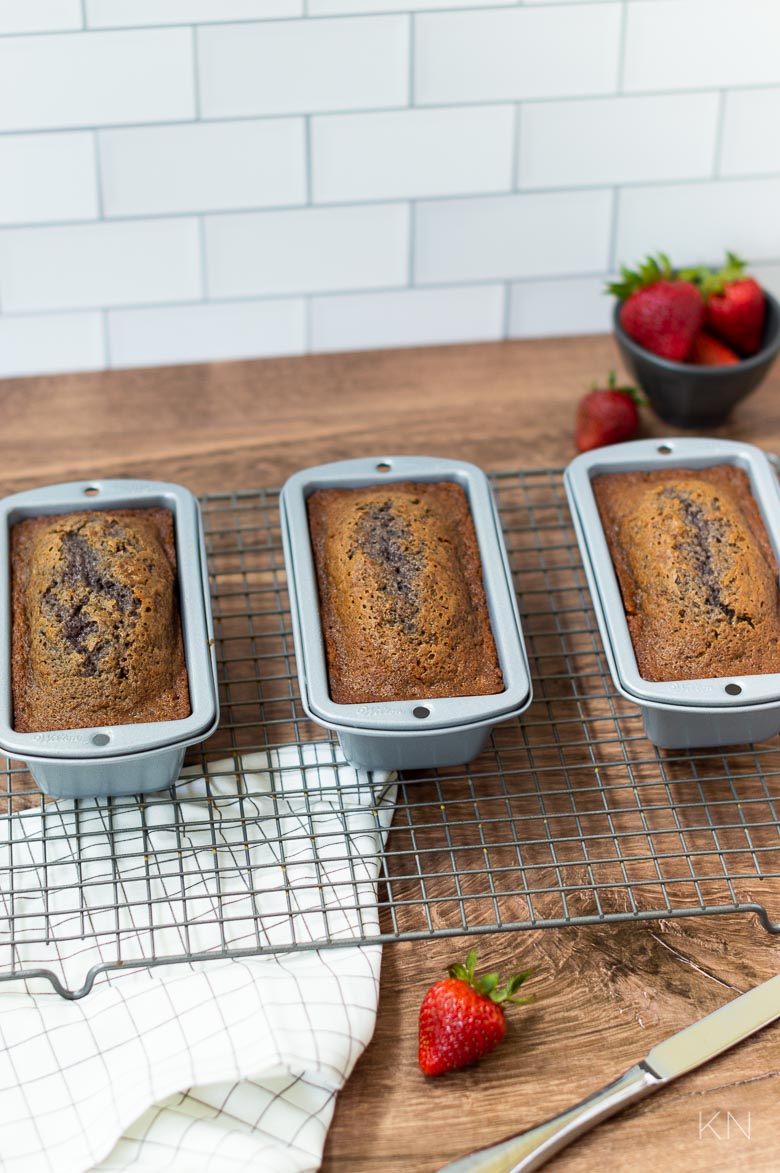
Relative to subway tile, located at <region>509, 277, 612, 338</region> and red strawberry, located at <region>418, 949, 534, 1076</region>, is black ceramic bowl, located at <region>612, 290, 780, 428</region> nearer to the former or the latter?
subway tile, located at <region>509, 277, 612, 338</region>

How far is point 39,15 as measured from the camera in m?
1.48

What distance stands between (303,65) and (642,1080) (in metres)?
1.20

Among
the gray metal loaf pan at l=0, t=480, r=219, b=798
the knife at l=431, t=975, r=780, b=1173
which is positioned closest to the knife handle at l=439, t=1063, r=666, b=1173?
the knife at l=431, t=975, r=780, b=1173

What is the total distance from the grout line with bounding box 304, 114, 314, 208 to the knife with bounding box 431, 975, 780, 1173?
3.62 feet

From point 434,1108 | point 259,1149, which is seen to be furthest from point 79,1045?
point 434,1108

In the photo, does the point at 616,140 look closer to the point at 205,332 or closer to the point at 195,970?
the point at 205,332

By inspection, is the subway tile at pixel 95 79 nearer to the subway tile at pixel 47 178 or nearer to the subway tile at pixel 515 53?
the subway tile at pixel 47 178

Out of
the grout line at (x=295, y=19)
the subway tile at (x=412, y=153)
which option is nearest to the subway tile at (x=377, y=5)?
the grout line at (x=295, y=19)

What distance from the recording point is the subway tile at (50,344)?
173cm

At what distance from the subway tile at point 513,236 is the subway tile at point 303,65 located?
0.18 meters

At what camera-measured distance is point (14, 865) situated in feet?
4.02

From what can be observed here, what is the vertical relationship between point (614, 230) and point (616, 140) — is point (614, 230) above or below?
below

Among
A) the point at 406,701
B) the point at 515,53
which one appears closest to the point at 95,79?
the point at 515,53

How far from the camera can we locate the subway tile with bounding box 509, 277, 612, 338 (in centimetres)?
180
